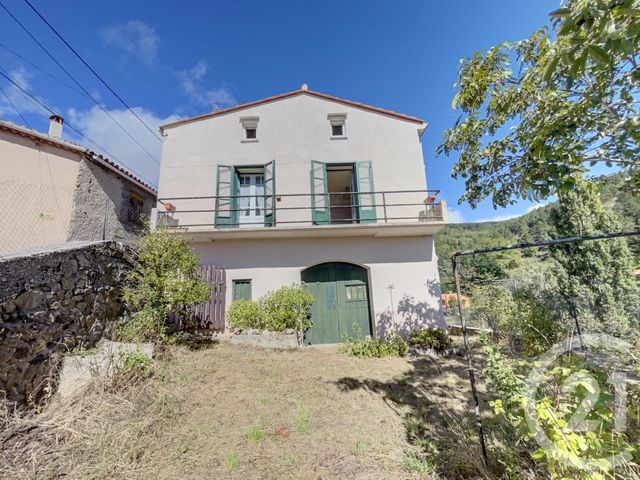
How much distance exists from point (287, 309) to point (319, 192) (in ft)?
14.4

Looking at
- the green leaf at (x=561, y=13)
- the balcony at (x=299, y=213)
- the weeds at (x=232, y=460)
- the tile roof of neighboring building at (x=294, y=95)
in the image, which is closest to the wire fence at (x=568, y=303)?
the balcony at (x=299, y=213)

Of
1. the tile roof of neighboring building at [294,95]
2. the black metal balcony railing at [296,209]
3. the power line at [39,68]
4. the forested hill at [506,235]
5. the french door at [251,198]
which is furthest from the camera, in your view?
the tile roof of neighboring building at [294,95]

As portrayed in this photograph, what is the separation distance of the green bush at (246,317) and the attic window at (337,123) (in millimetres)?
7218

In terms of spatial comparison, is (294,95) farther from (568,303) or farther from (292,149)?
(568,303)

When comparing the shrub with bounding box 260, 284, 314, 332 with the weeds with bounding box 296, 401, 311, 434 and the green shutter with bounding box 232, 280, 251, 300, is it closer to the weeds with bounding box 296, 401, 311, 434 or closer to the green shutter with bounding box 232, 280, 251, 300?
the green shutter with bounding box 232, 280, 251, 300

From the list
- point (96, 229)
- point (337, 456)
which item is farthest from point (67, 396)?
point (96, 229)

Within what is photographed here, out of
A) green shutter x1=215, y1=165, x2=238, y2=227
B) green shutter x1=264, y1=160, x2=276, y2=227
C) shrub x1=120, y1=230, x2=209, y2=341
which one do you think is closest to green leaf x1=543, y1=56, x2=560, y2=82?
shrub x1=120, y1=230, x2=209, y2=341

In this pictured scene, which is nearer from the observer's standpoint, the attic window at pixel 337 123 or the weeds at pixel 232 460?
the weeds at pixel 232 460

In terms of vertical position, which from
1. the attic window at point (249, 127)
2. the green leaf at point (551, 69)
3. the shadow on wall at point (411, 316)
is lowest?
the shadow on wall at point (411, 316)

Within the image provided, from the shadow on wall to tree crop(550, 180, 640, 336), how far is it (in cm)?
330

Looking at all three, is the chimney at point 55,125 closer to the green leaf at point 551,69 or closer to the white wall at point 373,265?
the white wall at point 373,265

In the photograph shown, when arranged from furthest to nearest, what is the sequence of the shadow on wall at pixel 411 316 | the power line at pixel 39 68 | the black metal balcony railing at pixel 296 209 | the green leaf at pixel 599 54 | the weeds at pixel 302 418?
the black metal balcony railing at pixel 296 209
the shadow on wall at pixel 411 316
the power line at pixel 39 68
the weeds at pixel 302 418
the green leaf at pixel 599 54

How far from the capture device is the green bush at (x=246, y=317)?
7.48 m

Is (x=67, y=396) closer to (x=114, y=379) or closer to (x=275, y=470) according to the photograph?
(x=114, y=379)
